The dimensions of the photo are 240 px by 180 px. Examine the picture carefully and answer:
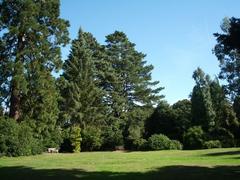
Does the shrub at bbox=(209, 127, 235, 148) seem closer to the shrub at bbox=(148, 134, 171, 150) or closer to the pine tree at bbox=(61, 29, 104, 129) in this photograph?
the shrub at bbox=(148, 134, 171, 150)

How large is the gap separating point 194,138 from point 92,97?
766 inches

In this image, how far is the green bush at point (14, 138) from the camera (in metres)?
34.5

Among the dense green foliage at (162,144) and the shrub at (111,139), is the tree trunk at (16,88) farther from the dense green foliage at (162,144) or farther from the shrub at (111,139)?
the shrub at (111,139)

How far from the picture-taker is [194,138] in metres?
48.1

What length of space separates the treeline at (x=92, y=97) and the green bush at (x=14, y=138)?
83 millimetres

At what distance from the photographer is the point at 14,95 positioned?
36750 mm

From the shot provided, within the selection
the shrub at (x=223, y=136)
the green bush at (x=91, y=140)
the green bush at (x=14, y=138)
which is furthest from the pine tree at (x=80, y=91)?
the green bush at (x=14, y=138)

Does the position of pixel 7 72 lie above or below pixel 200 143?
above

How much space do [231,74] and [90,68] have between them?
26163mm

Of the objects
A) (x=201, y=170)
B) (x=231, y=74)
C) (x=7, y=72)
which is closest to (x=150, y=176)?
(x=201, y=170)

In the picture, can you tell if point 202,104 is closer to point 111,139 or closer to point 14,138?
point 111,139

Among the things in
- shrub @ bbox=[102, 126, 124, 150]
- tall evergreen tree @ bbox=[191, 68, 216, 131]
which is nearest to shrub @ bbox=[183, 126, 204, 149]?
tall evergreen tree @ bbox=[191, 68, 216, 131]

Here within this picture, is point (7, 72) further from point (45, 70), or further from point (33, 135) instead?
point (33, 135)

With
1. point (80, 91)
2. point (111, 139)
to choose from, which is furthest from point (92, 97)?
point (111, 139)
